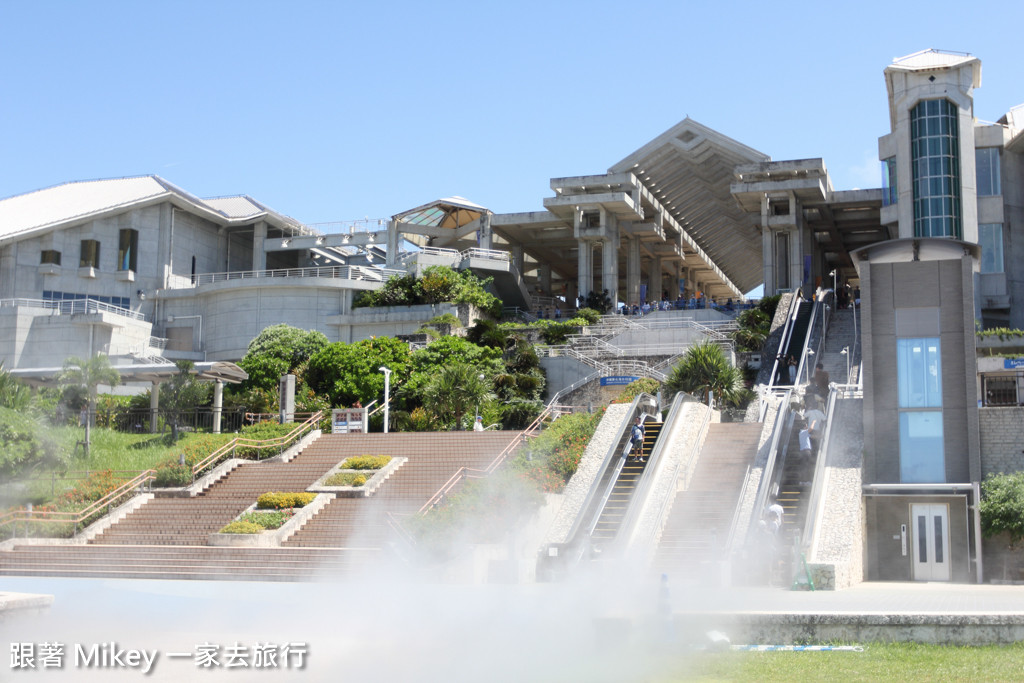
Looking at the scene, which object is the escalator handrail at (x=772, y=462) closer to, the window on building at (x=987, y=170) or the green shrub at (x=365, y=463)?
the green shrub at (x=365, y=463)

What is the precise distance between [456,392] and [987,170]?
26295mm

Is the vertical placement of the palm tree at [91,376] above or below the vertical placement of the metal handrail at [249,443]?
above

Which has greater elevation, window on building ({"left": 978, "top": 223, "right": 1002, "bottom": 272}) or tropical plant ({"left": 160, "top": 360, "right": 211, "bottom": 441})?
window on building ({"left": 978, "top": 223, "right": 1002, "bottom": 272})

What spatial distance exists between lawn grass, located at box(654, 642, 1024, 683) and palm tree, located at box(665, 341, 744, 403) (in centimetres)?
1834

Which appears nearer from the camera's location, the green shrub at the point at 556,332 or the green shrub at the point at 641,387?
the green shrub at the point at 641,387

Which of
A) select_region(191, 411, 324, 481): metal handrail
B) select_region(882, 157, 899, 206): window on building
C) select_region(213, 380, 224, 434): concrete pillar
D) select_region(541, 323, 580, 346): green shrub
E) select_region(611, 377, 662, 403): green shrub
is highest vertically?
select_region(882, 157, 899, 206): window on building

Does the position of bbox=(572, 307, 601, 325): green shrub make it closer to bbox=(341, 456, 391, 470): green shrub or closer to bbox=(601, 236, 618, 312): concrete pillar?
bbox=(601, 236, 618, 312): concrete pillar

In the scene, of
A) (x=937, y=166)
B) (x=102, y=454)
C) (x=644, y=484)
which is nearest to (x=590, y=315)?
(x=937, y=166)

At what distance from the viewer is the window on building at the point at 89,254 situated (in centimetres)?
5003

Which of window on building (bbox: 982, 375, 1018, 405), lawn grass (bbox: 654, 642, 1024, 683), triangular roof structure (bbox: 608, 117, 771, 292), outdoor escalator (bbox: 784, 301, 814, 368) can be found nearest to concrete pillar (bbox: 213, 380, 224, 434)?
outdoor escalator (bbox: 784, 301, 814, 368)

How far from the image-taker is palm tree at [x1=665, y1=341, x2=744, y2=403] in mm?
30094

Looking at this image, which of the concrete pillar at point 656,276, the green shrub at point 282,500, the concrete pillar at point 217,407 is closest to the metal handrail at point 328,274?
the concrete pillar at point 217,407

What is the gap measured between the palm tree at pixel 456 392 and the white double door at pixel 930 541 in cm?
1413

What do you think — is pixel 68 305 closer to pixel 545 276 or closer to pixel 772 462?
pixel 545 276
